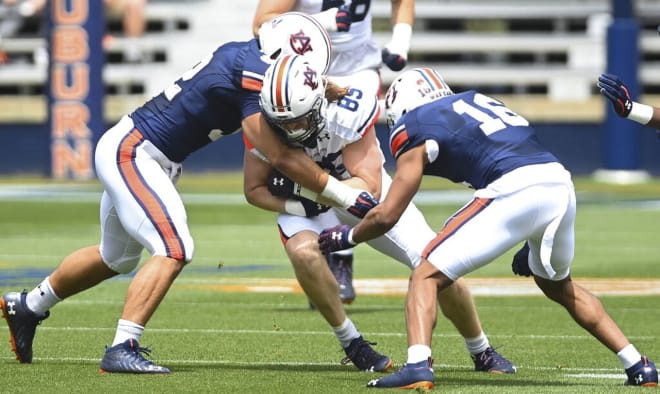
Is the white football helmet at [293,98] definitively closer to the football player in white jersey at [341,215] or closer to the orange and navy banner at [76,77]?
the football player in white jersey at [341,215]

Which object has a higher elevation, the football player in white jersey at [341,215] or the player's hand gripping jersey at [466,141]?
the player's hand gripping jersey at [466,141]

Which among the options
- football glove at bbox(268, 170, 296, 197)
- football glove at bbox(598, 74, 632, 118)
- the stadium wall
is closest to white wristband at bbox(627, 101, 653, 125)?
football glove at bbox(598, 74, 632, 118)

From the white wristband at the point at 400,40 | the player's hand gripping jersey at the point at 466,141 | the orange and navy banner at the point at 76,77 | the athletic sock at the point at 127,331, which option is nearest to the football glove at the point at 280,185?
the player's hand gripping jersey at the point at 466,141

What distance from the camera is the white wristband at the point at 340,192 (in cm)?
641

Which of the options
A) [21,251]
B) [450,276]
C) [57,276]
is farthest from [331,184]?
[21,251]

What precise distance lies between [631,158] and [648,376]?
2580 centimetres

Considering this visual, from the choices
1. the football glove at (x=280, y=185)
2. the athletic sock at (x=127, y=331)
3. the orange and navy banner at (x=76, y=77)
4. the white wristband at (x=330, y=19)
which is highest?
the white wristband at (x=330, y=19)

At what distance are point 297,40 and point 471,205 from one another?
4.19ft

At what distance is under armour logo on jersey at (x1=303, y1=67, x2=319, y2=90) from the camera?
6.23 m

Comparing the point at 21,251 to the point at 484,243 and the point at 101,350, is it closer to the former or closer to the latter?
the point at 101,350

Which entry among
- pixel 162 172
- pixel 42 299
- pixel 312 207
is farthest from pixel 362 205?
pixel 42 299

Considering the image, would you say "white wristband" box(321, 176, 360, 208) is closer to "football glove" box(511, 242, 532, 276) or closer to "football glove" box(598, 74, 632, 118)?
"football glove" box(511, 242, 532, 276)

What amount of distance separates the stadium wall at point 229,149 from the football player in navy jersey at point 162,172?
30.4 m

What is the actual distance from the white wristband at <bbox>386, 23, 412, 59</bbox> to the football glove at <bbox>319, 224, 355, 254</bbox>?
10.3ft
